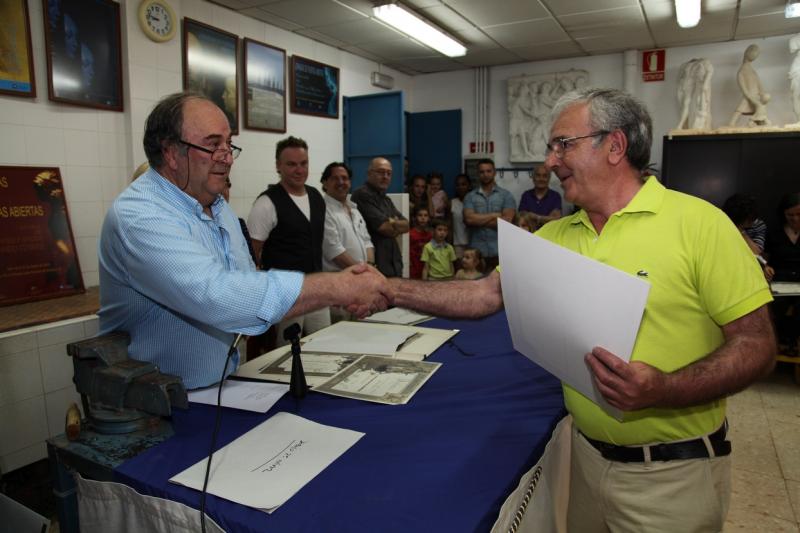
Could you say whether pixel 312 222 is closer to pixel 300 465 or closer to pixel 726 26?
pixel 300 465

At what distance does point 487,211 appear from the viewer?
631 cm

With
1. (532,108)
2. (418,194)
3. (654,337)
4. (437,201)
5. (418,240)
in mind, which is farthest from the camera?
(532,108)

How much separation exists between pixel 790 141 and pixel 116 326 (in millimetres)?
6701

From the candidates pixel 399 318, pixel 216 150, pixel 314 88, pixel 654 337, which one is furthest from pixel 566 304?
pixel 314 88

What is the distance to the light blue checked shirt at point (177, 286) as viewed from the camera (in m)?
1.34

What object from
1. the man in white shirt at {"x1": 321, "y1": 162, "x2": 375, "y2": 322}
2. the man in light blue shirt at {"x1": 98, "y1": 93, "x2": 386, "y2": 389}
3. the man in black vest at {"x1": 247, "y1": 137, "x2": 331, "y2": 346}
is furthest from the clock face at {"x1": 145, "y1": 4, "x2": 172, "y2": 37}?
the man in light blue shirt at {"x1": 98, "y1": 93, "x2": 386, "y2": 389}

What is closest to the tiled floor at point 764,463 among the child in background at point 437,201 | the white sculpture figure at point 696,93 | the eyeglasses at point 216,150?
the eyeglasses at point 216,150

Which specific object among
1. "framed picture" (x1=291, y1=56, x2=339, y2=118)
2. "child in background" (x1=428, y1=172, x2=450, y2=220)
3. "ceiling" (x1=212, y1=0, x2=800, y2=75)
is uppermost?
"ceiling" (x1=212, y1=0, x2=800, y2=75)

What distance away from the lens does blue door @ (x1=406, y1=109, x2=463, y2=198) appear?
8.08 metres

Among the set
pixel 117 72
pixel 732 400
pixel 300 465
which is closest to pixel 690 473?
pixel 300 465

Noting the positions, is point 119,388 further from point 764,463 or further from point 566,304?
point 764,463

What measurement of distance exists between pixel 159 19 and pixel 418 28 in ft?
8.25

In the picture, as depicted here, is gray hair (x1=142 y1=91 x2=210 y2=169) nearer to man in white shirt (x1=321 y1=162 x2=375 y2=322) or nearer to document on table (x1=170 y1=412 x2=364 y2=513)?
document on table (x1=170 y1=412 x2=364 y2=513)
